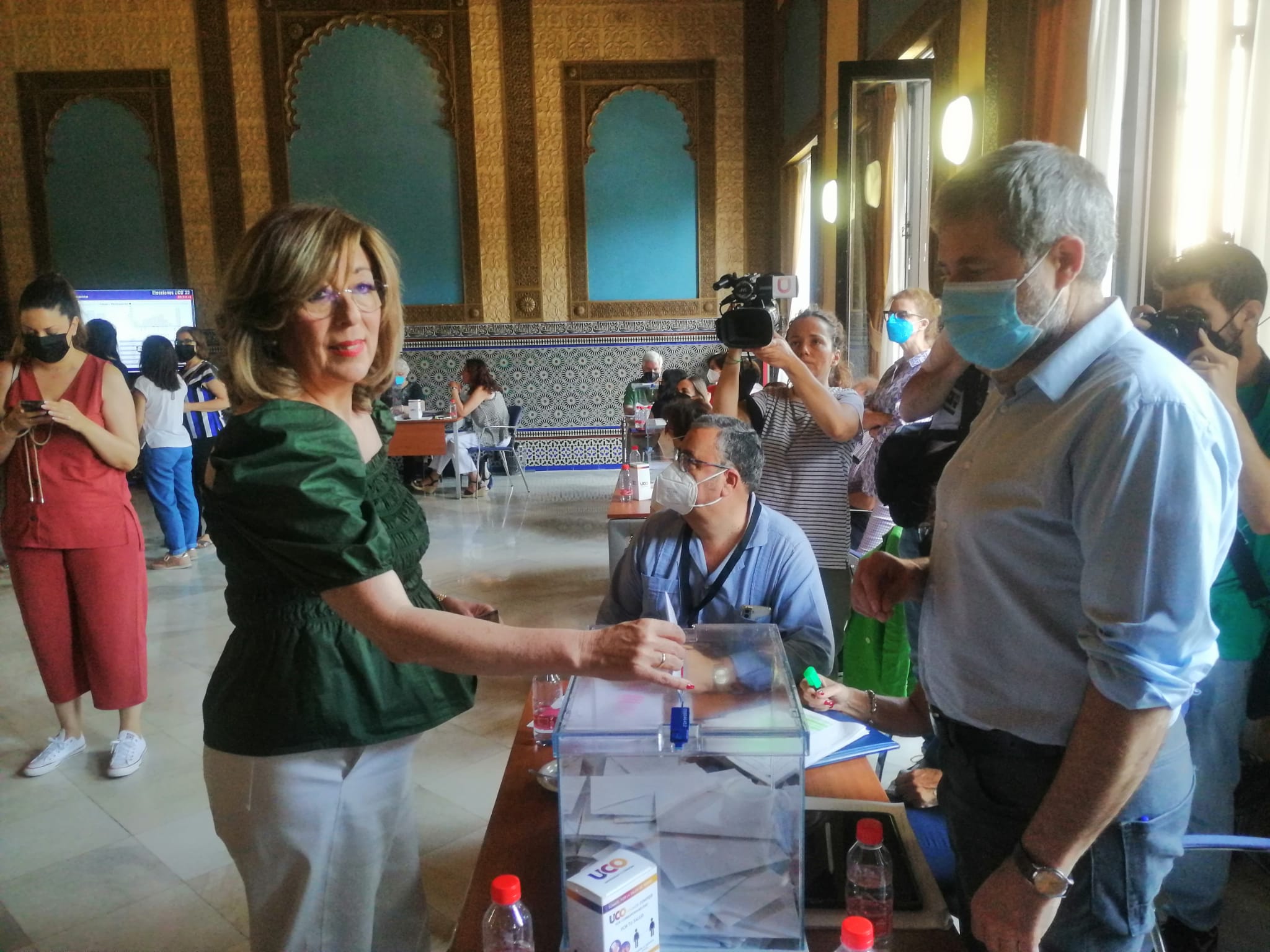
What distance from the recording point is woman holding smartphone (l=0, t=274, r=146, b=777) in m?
2.76

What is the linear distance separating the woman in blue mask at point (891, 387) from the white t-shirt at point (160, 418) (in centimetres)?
449

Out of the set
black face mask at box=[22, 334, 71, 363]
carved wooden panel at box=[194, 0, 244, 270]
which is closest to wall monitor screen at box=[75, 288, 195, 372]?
carved wooden panel at box=[194, 0, 244, 270]

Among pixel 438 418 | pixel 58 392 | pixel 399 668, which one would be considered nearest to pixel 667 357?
pixel 438 418

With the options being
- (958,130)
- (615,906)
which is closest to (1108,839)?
(615,906)

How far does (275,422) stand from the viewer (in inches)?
43.6

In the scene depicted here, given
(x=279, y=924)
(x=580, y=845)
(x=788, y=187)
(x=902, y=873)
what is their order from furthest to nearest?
(x=788, y=187) → (x=279, y=924) → (x=902, y=873) → (x=580, y=845)

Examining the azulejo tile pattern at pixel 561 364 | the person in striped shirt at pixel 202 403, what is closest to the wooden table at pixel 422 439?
the person in striped shirt at pixel 202 403

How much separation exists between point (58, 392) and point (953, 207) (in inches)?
113

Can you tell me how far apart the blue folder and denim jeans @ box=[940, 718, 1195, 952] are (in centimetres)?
30

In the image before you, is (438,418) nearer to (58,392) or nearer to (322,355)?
(58,392)

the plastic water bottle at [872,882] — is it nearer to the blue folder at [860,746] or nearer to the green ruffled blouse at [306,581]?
the blue folder at [860,746]

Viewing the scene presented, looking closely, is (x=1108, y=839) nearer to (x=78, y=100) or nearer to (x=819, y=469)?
(x=819, y=469)

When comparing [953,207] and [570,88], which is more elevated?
[570,88]

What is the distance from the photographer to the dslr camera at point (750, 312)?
269 centimetres
